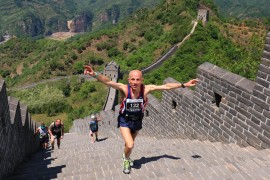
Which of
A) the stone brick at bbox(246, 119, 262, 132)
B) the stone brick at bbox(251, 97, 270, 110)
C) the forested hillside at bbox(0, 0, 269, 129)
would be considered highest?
the stone brick at bbox(251, 97, 270, 110)

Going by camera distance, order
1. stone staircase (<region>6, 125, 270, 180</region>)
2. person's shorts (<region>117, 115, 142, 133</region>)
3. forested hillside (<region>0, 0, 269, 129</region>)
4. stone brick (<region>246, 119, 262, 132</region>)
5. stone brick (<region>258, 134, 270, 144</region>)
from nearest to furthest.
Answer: stone staircase (<region>6, 125, 270, 180</region>) → person's shorts (<region>117, 115, 142, 133</region>) → stone brick (<region>258, 134, 270, 144</region>) → stone brick (<region>246, 119, 262, 132</region>) → forested hillside (<region>0, 0, 269, 129</region>)

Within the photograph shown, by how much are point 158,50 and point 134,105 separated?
40.9 meters

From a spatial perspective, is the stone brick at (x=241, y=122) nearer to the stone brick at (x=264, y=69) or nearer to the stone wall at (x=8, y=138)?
the stone brick at (x=264, y=69)

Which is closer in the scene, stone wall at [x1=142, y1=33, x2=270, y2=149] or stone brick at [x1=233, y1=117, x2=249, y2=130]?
stone wall at [x1=142, y1=33, x2=270, y2=149]

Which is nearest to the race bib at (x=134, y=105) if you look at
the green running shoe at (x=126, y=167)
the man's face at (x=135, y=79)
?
the man's face at (x=135, y=79)

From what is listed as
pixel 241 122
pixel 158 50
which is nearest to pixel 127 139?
pixel 241 122

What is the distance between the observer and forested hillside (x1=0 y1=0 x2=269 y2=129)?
34.5 metres

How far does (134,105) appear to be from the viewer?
17.3ft

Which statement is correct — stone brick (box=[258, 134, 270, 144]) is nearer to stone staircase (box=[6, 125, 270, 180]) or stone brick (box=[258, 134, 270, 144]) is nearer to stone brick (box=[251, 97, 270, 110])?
stone staircase (box=[6, 125, 270, 180])

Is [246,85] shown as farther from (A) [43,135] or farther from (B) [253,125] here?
(A) [43,135]

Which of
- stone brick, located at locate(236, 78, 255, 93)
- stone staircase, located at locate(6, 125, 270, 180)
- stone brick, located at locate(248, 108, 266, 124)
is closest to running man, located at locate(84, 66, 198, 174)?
stone staircase, located at locate(6, 125, 270, 180)

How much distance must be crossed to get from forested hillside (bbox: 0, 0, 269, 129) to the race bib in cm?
1553

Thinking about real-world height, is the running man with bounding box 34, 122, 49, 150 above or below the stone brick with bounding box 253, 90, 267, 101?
below

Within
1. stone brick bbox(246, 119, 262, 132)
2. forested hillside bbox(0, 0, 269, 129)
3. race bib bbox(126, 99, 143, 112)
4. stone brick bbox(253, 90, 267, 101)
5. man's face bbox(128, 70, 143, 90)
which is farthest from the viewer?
forested hillside bbox(0, 0, 269, 129)
